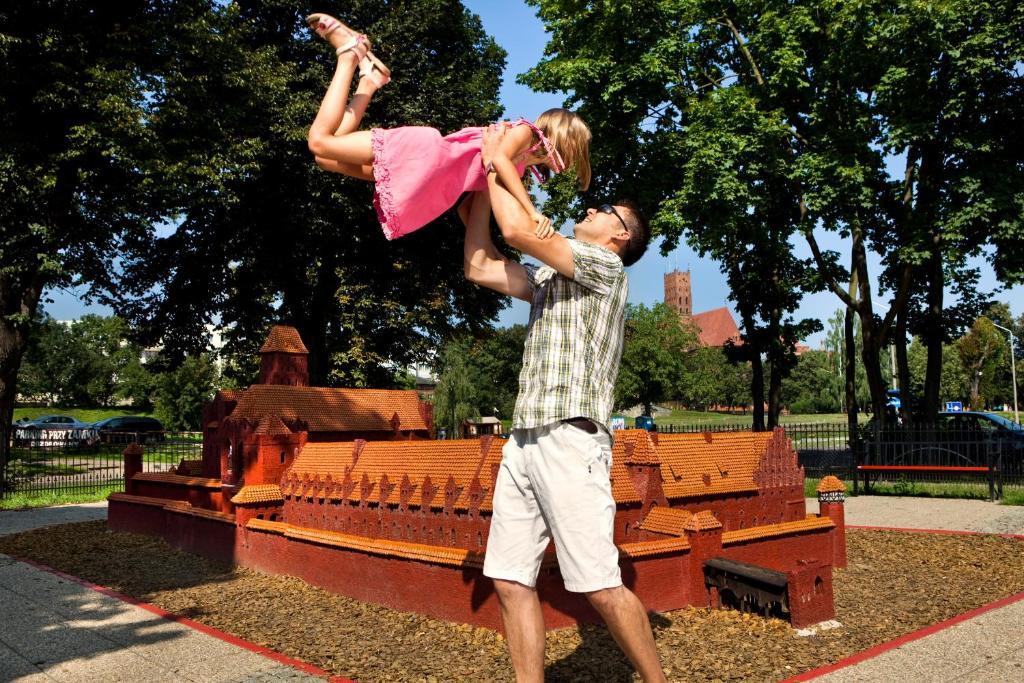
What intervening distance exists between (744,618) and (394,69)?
70.6 ft

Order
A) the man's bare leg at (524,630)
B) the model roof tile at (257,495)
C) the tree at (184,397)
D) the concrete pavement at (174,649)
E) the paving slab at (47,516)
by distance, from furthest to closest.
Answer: the tree at (184,397) < the paving slab at (47,516) < the model roof tile at (257,495) < the concrete pavement at (174,649) < the man's bare leg at (524,630)

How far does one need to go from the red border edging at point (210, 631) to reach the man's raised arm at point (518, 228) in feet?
11.2

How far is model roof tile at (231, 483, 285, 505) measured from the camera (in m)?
9.24

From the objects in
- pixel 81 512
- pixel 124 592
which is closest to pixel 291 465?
pixel 124 592

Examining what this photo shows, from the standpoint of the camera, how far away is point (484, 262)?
3.61 metres

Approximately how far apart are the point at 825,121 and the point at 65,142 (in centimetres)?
2011

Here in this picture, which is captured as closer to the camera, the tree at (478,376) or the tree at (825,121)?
the tree at (825,121)

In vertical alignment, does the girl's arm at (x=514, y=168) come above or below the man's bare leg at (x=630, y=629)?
above

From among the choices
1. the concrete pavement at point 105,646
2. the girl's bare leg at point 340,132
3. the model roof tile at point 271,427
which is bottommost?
the concrete pavement at point 105,646

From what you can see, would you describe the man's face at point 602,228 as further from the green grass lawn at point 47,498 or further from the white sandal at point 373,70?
the green grass lawn at point 47,498

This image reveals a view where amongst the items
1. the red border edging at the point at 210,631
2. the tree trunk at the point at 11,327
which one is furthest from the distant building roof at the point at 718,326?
the red border edging at the point at 210,631

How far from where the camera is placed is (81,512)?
1720 cm

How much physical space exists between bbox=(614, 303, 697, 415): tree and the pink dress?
51225 millimetres

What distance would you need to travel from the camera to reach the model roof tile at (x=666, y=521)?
6680 mm
